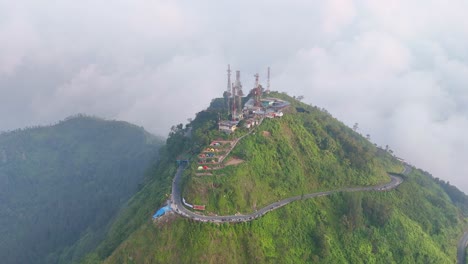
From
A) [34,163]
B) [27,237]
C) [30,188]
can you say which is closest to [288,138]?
[27,237]

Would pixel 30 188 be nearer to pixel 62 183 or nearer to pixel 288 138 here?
pixel 62 183

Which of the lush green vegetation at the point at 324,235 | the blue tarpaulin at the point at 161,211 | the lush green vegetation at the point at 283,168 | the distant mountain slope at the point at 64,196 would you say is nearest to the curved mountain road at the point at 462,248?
the lush green vegetation at the point at 324,235

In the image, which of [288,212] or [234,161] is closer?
[288,212]

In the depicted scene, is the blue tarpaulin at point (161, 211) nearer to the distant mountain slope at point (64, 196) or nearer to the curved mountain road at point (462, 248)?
the distant mountain slope at point (64, 196)

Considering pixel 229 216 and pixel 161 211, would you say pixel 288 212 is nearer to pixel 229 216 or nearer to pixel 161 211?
pixel 229 216

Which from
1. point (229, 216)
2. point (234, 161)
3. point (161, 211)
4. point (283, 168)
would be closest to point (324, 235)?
point (283, 168)
